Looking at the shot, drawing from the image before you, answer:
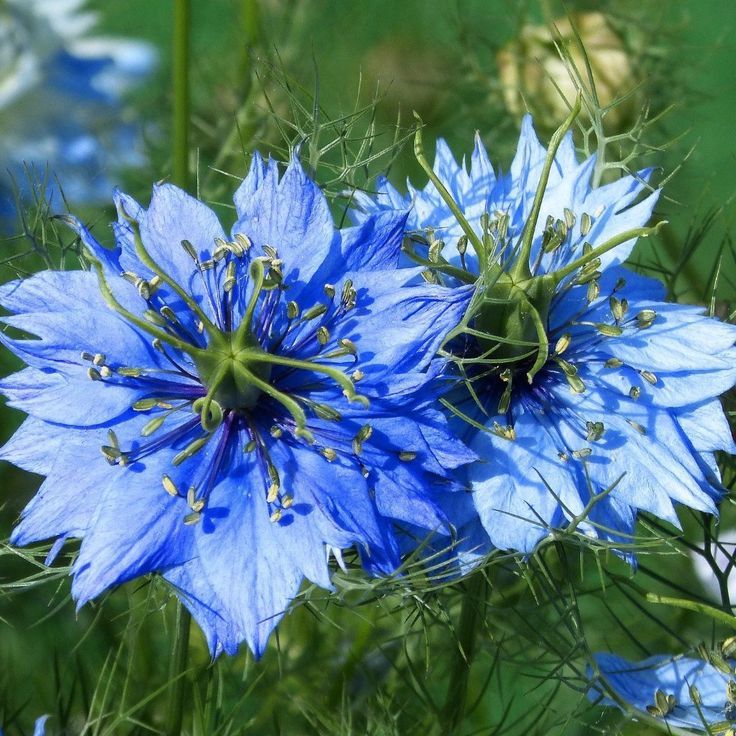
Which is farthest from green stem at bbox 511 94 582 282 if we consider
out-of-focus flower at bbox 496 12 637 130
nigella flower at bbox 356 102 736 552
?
out-of-focus flower at bbox 496 12 637 130

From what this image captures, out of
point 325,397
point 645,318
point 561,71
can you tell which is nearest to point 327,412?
point 325,397

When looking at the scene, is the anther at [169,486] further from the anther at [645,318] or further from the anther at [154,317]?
the anther at [645,318]

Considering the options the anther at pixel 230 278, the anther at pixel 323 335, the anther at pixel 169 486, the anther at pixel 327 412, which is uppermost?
the anther at pixel 230 278

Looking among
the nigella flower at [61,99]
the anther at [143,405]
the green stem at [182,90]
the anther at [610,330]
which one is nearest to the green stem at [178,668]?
the anther at [143,405]

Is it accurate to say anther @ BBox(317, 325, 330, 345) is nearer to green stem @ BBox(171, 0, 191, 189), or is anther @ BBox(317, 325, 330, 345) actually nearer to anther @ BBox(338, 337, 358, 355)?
anther @ BBox(338, 337, 358, 355)

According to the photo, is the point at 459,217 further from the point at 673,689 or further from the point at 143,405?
the point at 673,689

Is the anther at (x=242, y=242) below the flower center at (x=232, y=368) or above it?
above
